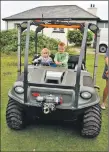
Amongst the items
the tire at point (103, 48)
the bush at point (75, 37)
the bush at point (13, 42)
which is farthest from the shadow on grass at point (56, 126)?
the bush at point (75, 37)

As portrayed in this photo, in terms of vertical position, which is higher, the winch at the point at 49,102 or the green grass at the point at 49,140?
the winch at the point at 49,102

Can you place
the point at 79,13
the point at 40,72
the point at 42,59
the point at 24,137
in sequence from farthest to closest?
the point at 79,13
the point at 42,59
the point at 40,72
the point at 24,137

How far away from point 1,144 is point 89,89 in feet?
5.10

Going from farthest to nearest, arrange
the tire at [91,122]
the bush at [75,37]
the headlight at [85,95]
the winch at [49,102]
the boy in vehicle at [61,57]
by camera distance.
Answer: the bush at [75,37]
the boy in vehicle at [61,57]
the tire at [91,122]
the headlight at [85,95]
the winch at [49,102]

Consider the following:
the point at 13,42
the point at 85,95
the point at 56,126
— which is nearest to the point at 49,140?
the point at 56,126

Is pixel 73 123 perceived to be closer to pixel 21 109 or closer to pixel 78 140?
pixel 78 140

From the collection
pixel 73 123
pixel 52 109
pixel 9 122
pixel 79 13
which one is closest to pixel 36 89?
pixel 52 109

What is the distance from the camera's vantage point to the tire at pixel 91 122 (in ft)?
15.5

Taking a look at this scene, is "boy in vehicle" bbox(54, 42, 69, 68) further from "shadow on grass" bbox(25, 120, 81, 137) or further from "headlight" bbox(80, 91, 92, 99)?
"headlight" bbox(80, 91, 92, 99)

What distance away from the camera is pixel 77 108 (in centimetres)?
452

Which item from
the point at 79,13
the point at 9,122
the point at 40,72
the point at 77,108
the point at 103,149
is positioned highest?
the point at 79,13

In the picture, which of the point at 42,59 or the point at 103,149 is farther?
the point at 42,59

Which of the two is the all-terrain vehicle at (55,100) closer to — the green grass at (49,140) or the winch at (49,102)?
the winch at (49,102)

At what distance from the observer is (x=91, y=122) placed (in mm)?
4719
